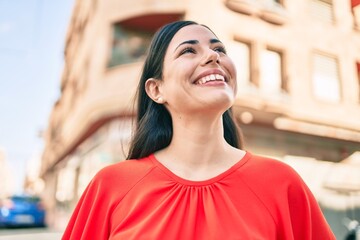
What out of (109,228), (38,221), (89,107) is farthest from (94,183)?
(38,221)

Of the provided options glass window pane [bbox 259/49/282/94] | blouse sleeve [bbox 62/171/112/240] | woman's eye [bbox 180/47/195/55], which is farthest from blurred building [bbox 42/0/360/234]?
blouse sleeve [bbox 62/171/112/240]

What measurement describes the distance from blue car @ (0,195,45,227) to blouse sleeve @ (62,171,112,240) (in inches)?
470

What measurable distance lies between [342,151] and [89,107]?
837 cm

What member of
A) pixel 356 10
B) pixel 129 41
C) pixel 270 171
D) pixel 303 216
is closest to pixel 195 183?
pixel 270 171

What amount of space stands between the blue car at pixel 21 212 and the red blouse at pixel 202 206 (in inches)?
473

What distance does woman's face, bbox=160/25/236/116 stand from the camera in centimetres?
138

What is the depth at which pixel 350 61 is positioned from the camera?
2.12m

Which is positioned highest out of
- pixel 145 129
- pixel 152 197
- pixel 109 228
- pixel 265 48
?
pixel 265 48

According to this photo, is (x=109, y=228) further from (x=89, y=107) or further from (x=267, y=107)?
(x=89, y=107)

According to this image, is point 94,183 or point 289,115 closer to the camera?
point 94,183

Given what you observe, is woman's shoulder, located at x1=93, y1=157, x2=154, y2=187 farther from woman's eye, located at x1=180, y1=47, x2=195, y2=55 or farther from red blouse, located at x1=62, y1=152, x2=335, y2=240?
woman's eye, located at x1=180, y1=47, x2=195, y2=55

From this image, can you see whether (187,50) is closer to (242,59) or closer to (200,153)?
(200,153)

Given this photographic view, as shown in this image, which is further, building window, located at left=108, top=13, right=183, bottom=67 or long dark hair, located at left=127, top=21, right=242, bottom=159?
building window, located at left=108, top=13, right=183, bottom=67

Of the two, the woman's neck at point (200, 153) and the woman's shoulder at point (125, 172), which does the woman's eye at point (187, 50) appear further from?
the woman's shoulder at point (125, 172)
